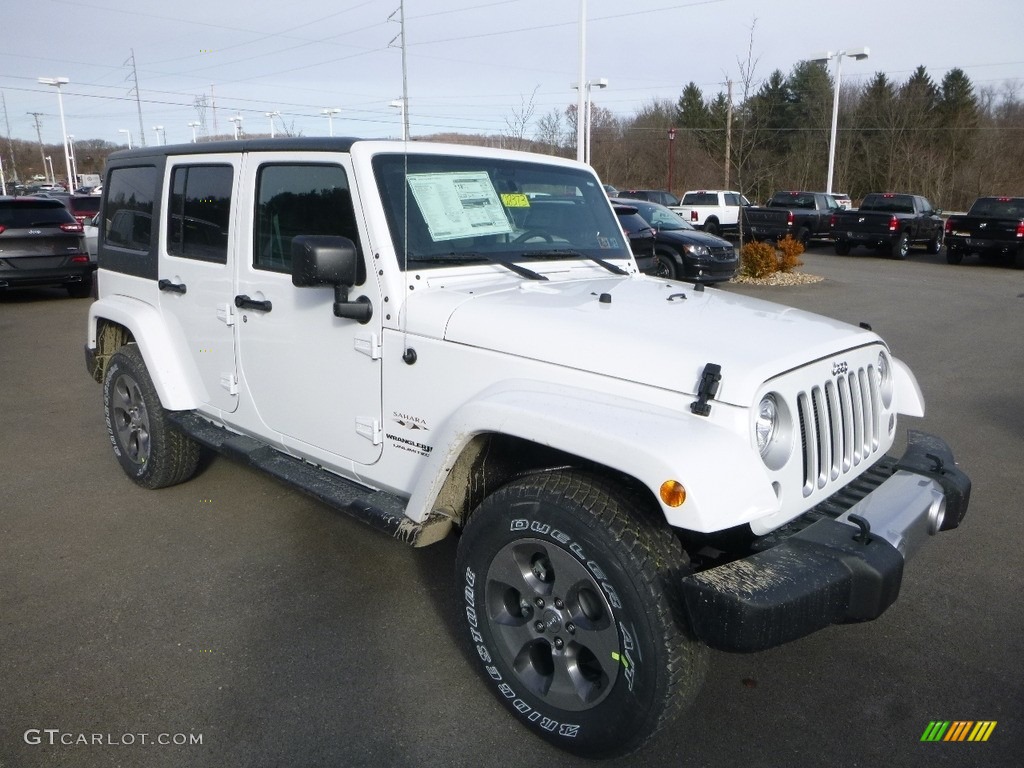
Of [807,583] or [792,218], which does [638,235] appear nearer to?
[807,583]

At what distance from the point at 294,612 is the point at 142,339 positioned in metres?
1.90

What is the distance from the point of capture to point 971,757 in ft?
8.96

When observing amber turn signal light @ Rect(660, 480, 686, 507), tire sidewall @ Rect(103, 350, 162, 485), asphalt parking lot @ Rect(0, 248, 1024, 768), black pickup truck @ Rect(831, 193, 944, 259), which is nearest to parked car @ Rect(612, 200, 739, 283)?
black pickup truck @ Rect(831, 193, 944, 259)

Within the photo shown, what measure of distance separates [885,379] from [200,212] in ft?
11.3

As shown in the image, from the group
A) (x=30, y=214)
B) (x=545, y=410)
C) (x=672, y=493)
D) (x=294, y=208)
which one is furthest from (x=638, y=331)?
(x=30, y=214)

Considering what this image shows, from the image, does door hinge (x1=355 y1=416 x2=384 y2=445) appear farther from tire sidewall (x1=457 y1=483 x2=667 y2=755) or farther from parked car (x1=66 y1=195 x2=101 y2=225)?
parked car (x1=66 y1=195 x2=101 y2=225)

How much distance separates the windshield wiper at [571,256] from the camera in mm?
3695

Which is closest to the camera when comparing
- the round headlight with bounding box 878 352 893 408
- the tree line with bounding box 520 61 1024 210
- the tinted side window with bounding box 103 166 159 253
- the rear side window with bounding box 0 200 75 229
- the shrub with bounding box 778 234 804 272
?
the round headlight with bounding box 878 352 893 408

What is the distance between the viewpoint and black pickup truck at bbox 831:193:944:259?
72.7ft

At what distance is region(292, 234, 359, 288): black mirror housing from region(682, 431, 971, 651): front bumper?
1701mm

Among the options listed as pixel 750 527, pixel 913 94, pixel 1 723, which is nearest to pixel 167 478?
pixel 1 723

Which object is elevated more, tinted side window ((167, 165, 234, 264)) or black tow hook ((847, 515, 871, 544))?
tinted side window ((167, 165, 234, 264))

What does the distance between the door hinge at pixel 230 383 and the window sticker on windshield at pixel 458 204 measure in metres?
1.44

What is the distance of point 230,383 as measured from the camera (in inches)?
162
